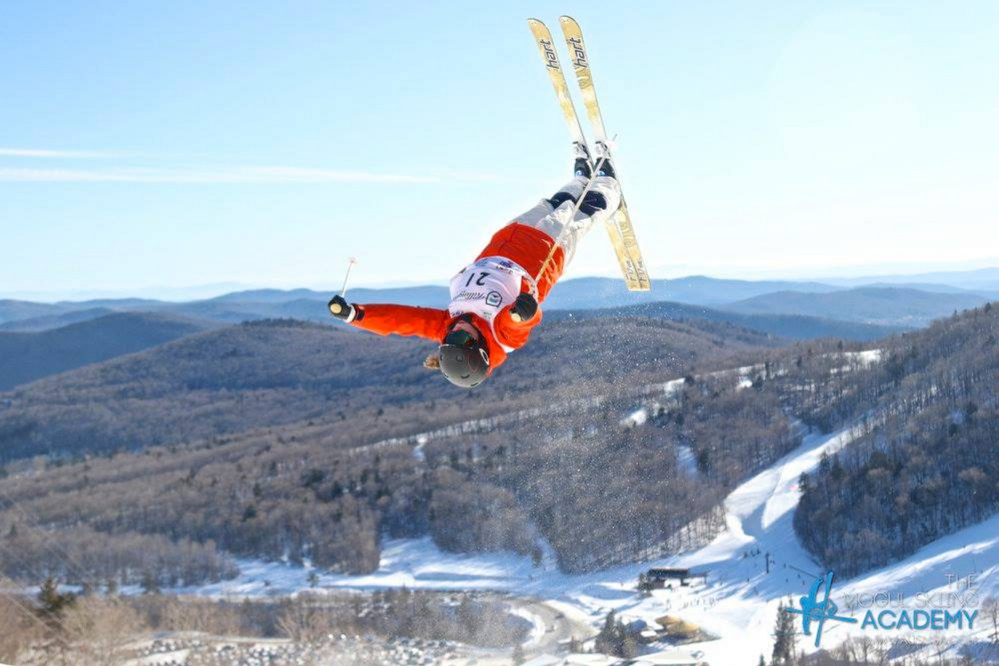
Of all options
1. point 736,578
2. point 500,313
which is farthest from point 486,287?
point 736,578

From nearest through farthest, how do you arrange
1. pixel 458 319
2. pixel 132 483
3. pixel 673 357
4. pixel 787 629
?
1. pixel 458 319
2. pixel 787 629
3. pixel 132 483
4. pixel 673 357

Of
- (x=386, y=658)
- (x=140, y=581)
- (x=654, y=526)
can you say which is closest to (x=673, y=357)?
(x=654, y=526)

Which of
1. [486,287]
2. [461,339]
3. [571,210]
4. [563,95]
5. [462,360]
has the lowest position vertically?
[462,360]

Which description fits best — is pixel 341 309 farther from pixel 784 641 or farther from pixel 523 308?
pixel 784 641

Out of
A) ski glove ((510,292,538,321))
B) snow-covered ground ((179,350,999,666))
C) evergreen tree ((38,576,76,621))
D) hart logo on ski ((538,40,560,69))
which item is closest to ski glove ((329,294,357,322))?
ski glove ((510,292,538,321))

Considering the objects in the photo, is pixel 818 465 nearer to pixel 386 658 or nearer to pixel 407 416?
pixel 386 658

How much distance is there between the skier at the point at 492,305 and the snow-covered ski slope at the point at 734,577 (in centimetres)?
3536

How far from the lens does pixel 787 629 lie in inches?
1646

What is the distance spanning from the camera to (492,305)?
10531mm

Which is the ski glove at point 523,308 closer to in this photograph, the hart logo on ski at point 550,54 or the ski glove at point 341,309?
the ski glove at point 341,309

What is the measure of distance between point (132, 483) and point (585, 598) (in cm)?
6747

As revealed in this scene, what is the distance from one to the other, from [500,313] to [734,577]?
56.8m

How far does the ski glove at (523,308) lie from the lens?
9.75 meters

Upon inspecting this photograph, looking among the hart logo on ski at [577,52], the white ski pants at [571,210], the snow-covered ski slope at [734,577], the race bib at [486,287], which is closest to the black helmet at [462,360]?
the race bib at [486,287]
